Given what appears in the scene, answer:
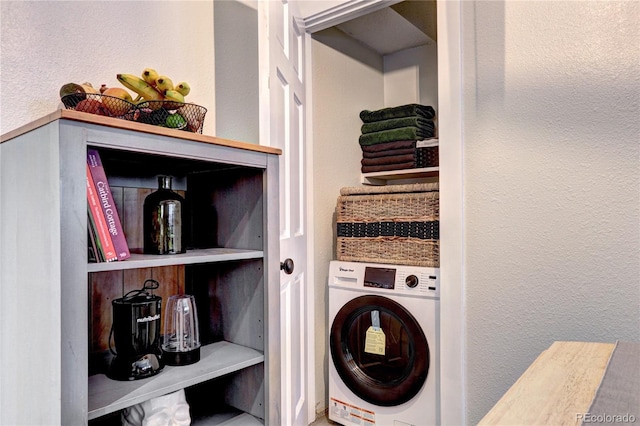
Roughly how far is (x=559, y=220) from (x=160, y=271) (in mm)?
1498

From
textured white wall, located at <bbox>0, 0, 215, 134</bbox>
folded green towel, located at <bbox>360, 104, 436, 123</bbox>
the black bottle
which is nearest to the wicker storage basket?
folded green towel, located at <bbox>360, 104, 436, 123</bbox>

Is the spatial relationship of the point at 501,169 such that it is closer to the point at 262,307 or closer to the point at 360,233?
the point at 360,233

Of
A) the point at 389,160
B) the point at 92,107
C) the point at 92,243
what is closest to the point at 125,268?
the point at 92,243

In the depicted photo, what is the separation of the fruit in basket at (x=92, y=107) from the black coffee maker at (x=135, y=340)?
51 centimetres

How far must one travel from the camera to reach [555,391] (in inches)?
31.5

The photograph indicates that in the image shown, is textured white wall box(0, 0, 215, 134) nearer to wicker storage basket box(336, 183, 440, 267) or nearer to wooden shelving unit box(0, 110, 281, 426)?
wooden shelving unit box(0, 110, 281, 426)

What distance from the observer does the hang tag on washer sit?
222cm

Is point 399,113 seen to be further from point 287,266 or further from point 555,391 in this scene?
point 555,391

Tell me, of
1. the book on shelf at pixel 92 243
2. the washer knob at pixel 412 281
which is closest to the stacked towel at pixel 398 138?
the washer knob at pixel 412 281

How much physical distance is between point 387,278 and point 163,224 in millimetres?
1314

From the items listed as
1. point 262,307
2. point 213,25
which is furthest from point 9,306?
point 213,25

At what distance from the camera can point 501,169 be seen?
1771 millimetres

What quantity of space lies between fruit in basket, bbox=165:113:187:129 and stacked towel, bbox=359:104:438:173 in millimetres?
1677

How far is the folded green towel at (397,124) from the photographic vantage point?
8.64 ft
